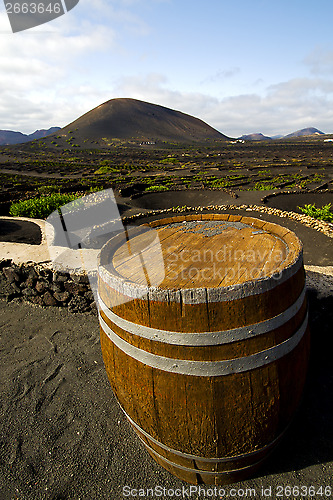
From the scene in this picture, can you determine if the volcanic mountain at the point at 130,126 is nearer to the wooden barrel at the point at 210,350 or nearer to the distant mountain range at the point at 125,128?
the distant mountain range at the point at 125,128

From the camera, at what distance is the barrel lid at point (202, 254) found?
176cm

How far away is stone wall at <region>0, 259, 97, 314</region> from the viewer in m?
4.25

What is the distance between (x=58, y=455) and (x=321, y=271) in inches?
135

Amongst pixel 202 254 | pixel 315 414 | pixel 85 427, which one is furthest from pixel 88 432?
pixel 315 414

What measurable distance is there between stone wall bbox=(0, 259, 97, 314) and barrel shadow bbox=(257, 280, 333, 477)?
2.91 m

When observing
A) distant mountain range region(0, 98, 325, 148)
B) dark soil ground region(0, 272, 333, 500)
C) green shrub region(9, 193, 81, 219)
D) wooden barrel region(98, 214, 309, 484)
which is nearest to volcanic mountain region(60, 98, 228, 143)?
distant mountain range region(0, 98, 325, 148)

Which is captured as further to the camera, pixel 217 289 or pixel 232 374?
pixel 232 374

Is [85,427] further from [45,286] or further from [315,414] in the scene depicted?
[45,286]

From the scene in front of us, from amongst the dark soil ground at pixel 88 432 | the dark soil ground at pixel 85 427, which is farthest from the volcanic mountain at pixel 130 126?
the dark soil ground at pixel 88 432

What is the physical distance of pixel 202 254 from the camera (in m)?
2.15

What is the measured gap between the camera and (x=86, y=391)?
2.99 meters

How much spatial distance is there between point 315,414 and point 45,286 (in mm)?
3893

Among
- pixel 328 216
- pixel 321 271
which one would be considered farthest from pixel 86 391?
pixel 328 216

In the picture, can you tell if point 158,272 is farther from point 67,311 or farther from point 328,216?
point 328,216
